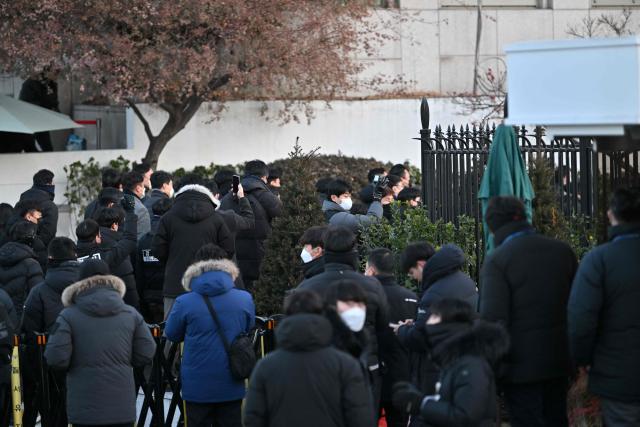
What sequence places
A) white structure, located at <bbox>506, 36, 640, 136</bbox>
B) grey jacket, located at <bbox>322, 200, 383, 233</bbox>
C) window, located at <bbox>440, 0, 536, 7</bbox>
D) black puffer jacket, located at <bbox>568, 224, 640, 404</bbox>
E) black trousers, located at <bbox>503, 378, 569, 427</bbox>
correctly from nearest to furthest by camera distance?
black puffer jacket, located at <bbox>568, 224, 640, 404</bbox> < white structure, located at <bbox>506, 36, 640, 136</bbox> < black trousers, located at <bbox>503, 378, 569, 427</bbox> < grey jacket, located at <bbox>322, 200, 383, 233</bbox> < window, located at <bbox>440, 0, 536, 7</bbox>

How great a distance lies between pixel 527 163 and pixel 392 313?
2652 mm

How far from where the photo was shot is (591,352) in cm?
623

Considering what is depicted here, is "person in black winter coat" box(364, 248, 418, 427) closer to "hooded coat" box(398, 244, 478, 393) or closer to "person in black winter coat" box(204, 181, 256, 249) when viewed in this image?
"hooded coat" box(398, 244, 478, 393)

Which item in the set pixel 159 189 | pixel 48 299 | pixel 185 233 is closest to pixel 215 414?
pixel 48 299

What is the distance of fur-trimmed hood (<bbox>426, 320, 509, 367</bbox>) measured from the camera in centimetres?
577

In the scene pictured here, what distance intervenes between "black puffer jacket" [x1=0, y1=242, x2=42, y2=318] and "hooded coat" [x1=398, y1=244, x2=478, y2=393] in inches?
150

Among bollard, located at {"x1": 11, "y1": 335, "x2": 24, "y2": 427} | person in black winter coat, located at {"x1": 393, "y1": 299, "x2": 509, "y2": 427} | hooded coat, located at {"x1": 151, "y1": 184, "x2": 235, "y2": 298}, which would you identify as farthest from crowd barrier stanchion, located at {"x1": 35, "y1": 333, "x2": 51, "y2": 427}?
person in black winter coat, located at {"x1": 393, "y1": 299, "x2": 509, "y2": 427}

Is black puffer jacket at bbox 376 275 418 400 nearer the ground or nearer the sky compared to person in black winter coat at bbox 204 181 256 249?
nearer the ground

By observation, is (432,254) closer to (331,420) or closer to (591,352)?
(591,352)

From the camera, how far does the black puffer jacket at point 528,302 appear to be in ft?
21.1

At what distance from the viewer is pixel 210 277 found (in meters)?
7.73

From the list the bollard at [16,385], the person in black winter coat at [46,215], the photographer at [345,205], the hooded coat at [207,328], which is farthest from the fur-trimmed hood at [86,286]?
the person in black winter coat at [46,215]

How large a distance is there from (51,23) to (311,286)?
11.0 metres

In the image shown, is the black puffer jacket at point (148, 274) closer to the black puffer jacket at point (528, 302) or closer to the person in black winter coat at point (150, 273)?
the person in black winter coat at point (150, 273)
